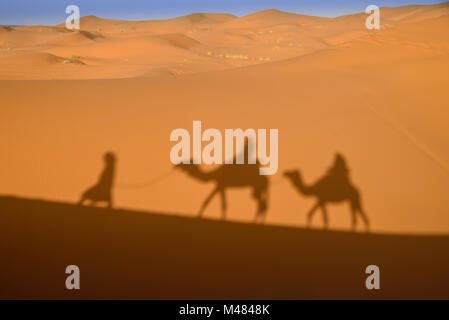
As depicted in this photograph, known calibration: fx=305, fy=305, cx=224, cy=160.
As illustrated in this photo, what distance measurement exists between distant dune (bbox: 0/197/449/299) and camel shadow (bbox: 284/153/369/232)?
36 cm

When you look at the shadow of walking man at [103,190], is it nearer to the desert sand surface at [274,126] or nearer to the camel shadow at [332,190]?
the desert sand surface at [274,126]

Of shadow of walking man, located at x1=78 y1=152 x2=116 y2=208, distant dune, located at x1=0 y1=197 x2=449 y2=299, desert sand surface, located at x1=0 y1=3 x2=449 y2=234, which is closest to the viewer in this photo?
distant dune, located at x1=0 y1=197 x2=449 y2=299

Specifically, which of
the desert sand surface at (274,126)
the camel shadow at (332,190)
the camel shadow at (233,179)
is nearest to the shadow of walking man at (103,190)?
the desert sand surface at (274,126)

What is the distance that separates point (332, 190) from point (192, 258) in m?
2.22

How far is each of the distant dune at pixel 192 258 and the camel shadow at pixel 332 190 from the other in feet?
1.17

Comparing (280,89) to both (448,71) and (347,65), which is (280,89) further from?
(448,71)

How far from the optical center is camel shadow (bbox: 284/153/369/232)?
4.10 m

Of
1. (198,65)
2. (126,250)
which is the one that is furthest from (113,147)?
(198,65)

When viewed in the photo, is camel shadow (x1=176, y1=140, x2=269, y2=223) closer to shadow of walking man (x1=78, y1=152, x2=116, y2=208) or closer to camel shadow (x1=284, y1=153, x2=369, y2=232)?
camel shadow (x1=284, y1=153, x2=369, y2=232)

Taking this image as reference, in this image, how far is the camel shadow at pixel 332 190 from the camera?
161 inches

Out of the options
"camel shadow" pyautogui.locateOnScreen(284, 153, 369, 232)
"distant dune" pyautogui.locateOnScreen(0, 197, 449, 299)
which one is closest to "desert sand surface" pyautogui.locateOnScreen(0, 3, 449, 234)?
"camel shadow" pyautogui.locateOnScreen(284, 153, 369, 232)

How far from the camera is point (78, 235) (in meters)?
3.62

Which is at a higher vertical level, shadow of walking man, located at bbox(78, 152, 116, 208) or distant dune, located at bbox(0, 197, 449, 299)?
shadow of walking man, located at bbox(78, 152, 116, 208)

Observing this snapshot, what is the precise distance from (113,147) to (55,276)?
2.14 meters
